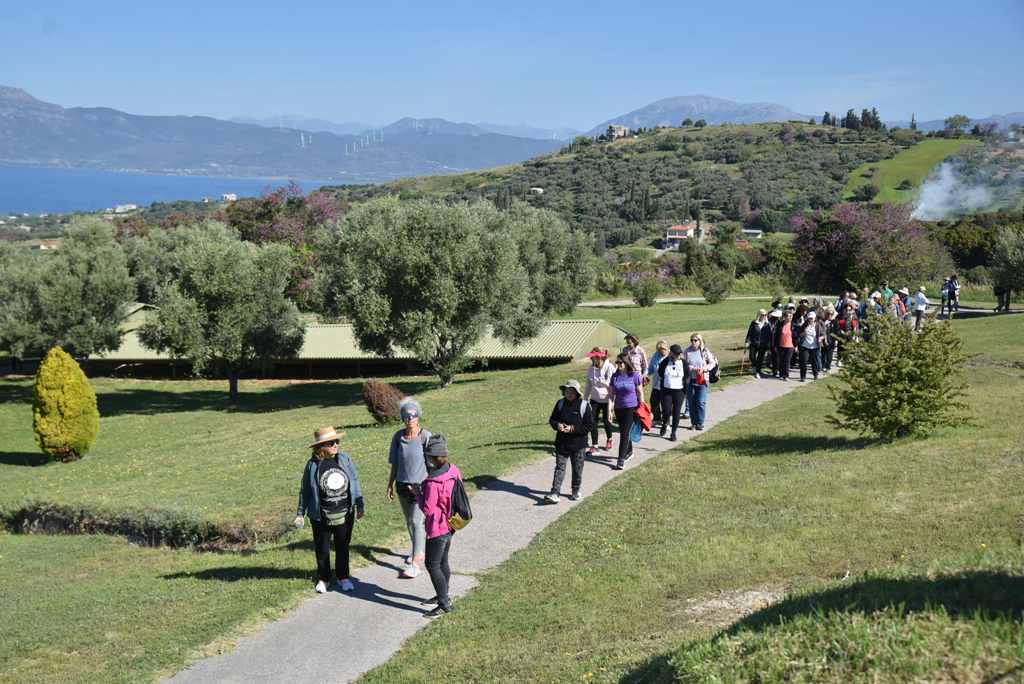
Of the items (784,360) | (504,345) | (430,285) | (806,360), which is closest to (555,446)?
(784,360)

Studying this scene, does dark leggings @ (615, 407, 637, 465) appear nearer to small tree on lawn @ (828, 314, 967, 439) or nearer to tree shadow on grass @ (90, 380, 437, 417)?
small tree on lawn @ (828, 314, 967, 439)

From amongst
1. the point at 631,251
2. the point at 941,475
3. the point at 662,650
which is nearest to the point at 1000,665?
the point at 662,650

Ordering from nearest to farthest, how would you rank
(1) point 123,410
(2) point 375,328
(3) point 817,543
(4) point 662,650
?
(4) point 662,650 → (3) point 817,543 → (2) point 375,328 → (1) point 123,410

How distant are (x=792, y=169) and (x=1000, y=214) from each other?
220 feet

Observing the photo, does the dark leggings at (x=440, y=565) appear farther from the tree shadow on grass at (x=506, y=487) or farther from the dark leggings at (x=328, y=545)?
the tree shadow on grass at (x=506, y=487)

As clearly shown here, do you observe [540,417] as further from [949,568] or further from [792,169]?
[792,169]

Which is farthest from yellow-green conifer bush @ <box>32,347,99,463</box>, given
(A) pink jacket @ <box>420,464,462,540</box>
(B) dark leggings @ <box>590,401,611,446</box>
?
(A) pink jacket @ <box>420,464,462,540</box>

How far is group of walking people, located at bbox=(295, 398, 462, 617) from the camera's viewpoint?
9.08m

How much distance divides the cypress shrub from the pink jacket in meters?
15.6

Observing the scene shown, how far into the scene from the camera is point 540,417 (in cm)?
2152

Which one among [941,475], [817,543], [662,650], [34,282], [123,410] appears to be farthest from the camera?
[34,282]

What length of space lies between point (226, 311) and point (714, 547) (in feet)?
98.7

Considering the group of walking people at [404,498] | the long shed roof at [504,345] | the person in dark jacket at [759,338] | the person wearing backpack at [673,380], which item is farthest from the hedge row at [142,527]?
the long shed roof at [504,345]

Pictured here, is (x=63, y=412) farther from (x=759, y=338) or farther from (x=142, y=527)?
(x=759, y=338)
